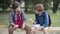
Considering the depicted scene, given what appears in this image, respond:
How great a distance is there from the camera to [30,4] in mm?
18031

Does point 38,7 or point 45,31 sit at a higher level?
point 38,7

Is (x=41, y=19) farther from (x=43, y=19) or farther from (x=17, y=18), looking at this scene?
(x=17, y=18)

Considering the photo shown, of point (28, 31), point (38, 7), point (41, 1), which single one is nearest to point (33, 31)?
point (28, 31)

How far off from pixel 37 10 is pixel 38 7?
0.33ft

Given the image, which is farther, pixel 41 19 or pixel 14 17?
pixel 14 17

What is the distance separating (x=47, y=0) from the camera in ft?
57.8

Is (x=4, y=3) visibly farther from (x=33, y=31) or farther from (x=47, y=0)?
(x=33, y=31)

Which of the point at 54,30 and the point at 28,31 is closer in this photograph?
the point at 28,31

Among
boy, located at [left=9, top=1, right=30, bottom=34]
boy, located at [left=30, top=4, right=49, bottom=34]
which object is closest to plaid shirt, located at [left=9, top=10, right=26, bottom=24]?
boy, located at [left=9, top=1, right=30, bottom=34]

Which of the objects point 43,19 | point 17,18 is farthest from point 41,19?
point 17,18

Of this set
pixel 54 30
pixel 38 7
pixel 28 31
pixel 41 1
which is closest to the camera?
pixel 38 7

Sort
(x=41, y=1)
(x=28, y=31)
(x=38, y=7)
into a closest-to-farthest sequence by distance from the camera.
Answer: (x=38, y=7), (x=28, y=31), (x=41, y=1)

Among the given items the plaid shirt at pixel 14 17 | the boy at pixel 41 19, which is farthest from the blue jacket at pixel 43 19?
the plaid shirt at pixel 14 17

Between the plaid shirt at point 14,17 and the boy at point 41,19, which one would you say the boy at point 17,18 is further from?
the boy at point 41,19
